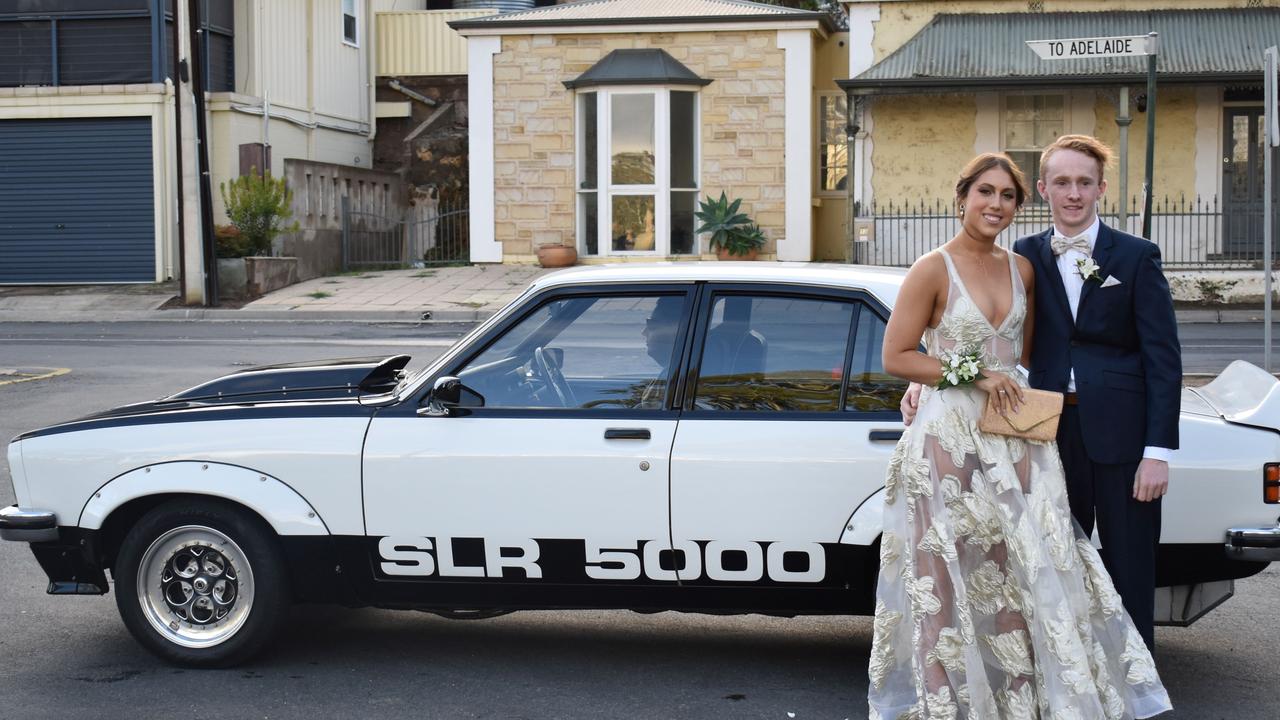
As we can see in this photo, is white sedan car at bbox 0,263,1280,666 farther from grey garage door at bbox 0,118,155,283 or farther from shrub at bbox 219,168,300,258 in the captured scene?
grey garage door at bbox 0,118,155,283

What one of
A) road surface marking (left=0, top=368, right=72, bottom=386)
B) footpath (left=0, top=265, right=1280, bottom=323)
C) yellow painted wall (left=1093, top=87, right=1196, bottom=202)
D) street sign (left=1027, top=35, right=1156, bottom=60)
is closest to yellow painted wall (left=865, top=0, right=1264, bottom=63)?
yellow painted wall (left=1093, top=87, right=1196, bottom=202)

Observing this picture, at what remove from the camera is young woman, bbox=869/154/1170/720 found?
14.2 ft

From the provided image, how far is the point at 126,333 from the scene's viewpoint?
1978 cm

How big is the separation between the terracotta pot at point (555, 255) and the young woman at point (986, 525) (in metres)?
21.3

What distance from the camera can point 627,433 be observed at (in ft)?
16.9

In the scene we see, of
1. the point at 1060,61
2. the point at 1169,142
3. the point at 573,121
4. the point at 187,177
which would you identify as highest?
the point at 1060,61

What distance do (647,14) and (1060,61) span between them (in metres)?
7.26

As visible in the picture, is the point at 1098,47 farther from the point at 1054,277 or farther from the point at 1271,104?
the point at 1054,277

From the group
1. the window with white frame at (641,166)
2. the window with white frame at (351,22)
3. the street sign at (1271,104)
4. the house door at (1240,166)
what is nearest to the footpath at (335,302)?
the window with white frame at (641,166)

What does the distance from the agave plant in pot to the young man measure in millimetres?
20663

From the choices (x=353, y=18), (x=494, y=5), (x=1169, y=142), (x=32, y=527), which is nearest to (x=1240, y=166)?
(x=1169, y=142)

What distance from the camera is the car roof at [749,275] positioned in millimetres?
5230

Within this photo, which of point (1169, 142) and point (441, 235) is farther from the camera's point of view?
point (441, 235)

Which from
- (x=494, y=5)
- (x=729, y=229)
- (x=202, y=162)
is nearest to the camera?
(x=202, y=162)
